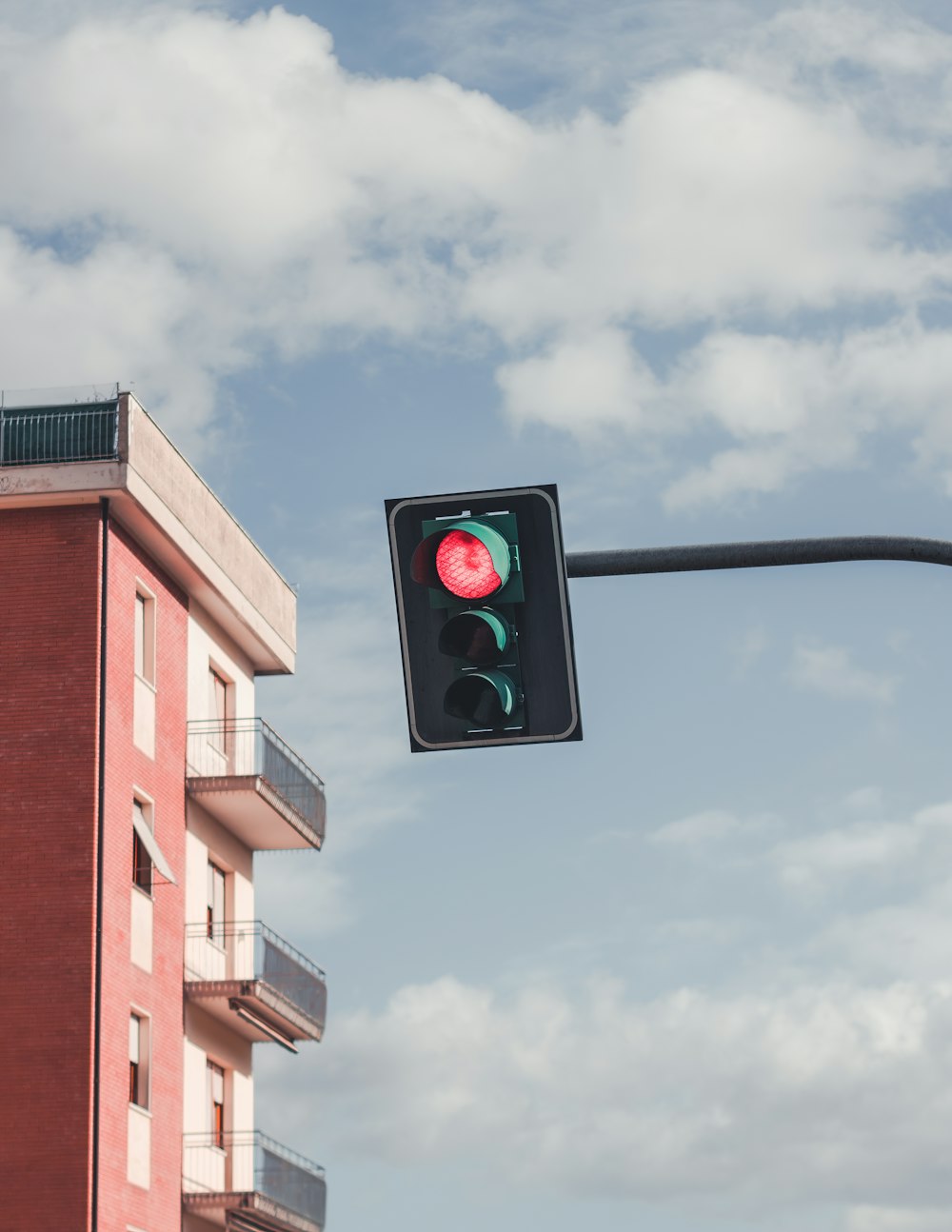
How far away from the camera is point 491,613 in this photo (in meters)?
8.40

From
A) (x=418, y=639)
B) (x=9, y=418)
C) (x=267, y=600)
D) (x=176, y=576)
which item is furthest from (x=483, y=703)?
(x=267, y=600)

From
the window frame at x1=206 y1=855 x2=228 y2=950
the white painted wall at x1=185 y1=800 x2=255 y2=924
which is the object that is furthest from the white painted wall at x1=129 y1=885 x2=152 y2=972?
the window frame at x1=206 y1=855 x2=228 y2=950

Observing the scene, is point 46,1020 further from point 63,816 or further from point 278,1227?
point 278,1227

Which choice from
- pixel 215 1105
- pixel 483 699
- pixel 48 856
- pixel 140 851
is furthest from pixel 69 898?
pixel 483 699

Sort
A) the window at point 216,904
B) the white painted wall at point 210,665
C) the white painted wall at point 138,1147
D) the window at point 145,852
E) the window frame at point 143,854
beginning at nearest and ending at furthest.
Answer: the white painted wall at point 138,1147 → the window at point 145,852 → the window frame at point 143,854 → the white painted wall at point 210,665 → the window at point 216,904

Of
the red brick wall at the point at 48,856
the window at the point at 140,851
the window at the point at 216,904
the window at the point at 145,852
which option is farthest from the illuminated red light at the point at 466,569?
the window at the point at 216,904

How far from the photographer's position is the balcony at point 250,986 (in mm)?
33062

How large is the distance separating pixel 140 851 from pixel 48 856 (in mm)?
2390

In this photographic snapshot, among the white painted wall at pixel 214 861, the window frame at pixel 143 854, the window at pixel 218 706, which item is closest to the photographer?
the window frame at pixel 143 854

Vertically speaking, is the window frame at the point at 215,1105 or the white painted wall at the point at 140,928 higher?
the white painted wall at the point at 140,928

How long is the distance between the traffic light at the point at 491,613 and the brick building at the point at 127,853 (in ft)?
69.9

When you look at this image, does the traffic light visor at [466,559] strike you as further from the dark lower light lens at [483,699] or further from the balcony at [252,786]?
the balcony at [252,786]

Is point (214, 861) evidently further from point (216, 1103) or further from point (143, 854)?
point (216, 1103)

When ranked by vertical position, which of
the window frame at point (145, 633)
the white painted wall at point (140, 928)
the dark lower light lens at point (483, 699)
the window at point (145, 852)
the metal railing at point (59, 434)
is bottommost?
the dark lower light lens at point (483, 699)
